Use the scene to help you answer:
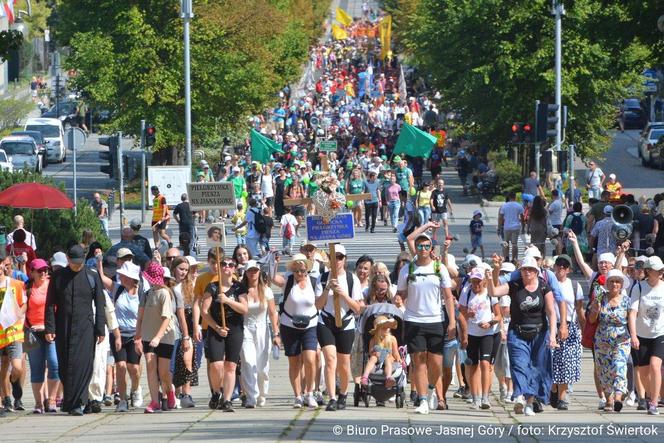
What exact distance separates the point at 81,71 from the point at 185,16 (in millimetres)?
10939

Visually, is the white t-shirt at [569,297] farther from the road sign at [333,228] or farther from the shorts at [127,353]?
the shorts at [127,353]

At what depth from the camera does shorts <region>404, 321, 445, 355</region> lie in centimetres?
1645

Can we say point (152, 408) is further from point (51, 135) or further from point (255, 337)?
point (51, 135)

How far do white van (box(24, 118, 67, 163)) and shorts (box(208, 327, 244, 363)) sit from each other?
52.0m

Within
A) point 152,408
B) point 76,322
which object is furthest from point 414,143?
point 76,322

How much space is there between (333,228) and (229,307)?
1.76 meters

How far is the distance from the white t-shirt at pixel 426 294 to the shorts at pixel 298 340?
1.01 metres

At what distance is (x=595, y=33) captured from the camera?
3438cm

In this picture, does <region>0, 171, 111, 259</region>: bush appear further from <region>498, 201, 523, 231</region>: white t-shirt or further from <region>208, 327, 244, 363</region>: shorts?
<region>208, 327, 244, 363</region>: shorts

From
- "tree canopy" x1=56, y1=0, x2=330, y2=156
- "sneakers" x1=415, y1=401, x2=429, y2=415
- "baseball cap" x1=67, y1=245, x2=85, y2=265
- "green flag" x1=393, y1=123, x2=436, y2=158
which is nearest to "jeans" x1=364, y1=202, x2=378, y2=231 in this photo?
"green flag" x1=393, y1=123, x2=436, y2=158

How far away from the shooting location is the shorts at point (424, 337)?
1645 cm

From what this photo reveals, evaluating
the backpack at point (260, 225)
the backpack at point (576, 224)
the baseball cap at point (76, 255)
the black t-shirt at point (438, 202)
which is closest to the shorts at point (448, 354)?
the baseball cap at point (76, 255)

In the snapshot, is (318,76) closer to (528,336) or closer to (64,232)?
(64,232)

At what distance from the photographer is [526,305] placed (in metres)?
16.5
